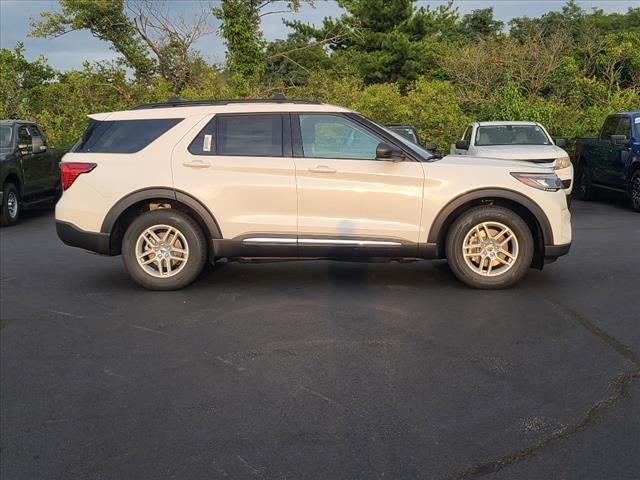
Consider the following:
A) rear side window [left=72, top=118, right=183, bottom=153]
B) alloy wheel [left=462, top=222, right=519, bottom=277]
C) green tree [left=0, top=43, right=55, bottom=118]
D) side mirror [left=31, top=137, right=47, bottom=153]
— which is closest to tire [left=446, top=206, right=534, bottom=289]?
alloy wheel [left=462, top=222, right=519, bottom=277]

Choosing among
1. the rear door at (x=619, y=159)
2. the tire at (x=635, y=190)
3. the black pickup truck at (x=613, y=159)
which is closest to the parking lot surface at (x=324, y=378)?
the tire at (x=635, y=190)

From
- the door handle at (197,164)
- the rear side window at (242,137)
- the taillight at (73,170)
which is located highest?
the rear side window at (242,137)

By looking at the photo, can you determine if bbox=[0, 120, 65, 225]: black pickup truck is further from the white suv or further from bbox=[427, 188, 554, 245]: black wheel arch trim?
bbox=[427, 188, 554, 245]: black wheel arch trim

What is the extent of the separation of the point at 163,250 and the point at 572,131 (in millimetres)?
17532

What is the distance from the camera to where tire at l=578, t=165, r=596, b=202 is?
52.3 ft

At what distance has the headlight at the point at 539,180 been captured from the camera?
725 centimetres

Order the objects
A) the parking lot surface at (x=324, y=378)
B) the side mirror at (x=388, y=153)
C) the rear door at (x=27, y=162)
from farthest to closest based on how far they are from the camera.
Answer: the rear door at (x=27, y=162)
the side mirror at (x=388, y=153)
the parking lot surface at (x=324, y=378)

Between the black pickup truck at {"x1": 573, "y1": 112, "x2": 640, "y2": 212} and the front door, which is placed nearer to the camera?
the front door

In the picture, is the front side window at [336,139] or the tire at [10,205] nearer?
the front side window at [336,139]

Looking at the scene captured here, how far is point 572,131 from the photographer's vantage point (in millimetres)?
22141

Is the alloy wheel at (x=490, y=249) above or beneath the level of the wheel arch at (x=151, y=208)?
beneath

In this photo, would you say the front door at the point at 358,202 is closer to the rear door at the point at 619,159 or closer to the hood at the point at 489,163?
the hood at the point at 489,163

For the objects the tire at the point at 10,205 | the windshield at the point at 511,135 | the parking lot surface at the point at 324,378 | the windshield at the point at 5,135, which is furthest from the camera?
the windshield at the point at 511,135

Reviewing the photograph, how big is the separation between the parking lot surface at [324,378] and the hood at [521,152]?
214 inches
